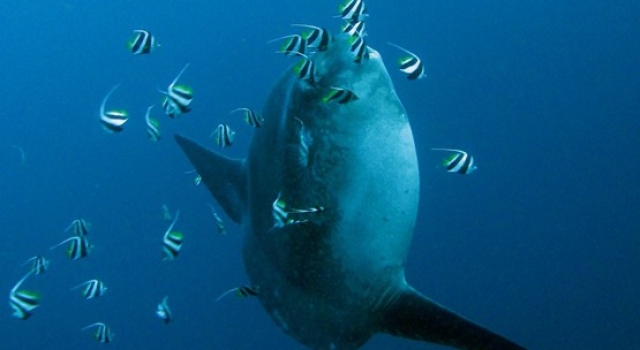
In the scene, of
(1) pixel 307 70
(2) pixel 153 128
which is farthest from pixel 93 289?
(1) pixel 307 70

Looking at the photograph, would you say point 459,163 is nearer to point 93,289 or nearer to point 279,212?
point 279,212

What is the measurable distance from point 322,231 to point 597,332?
23.1m

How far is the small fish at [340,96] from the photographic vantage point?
2211 millimetres

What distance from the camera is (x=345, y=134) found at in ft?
7.34

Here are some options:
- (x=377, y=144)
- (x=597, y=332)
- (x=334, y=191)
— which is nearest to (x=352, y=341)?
(x=334, y=191)

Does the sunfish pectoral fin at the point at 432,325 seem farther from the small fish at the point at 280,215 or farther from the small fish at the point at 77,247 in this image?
the small fish at the point at 77,247

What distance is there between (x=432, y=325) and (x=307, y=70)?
1321 millimetres

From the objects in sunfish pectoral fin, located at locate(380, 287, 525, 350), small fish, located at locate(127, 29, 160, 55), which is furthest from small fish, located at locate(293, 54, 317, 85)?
small fish, located at locate(127, 29, 160, 55)

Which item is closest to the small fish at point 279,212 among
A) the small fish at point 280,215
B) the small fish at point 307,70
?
the small fish at point 280,215

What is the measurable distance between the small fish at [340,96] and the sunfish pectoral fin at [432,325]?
3.10 feet

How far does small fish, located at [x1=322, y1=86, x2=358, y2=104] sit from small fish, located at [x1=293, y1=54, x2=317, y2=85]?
0.36ft

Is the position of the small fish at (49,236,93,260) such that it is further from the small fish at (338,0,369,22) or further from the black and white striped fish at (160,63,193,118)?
the small fish at (338,0,369,22)

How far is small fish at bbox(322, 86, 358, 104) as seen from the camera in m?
2.21

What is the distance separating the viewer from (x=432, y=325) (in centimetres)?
259
